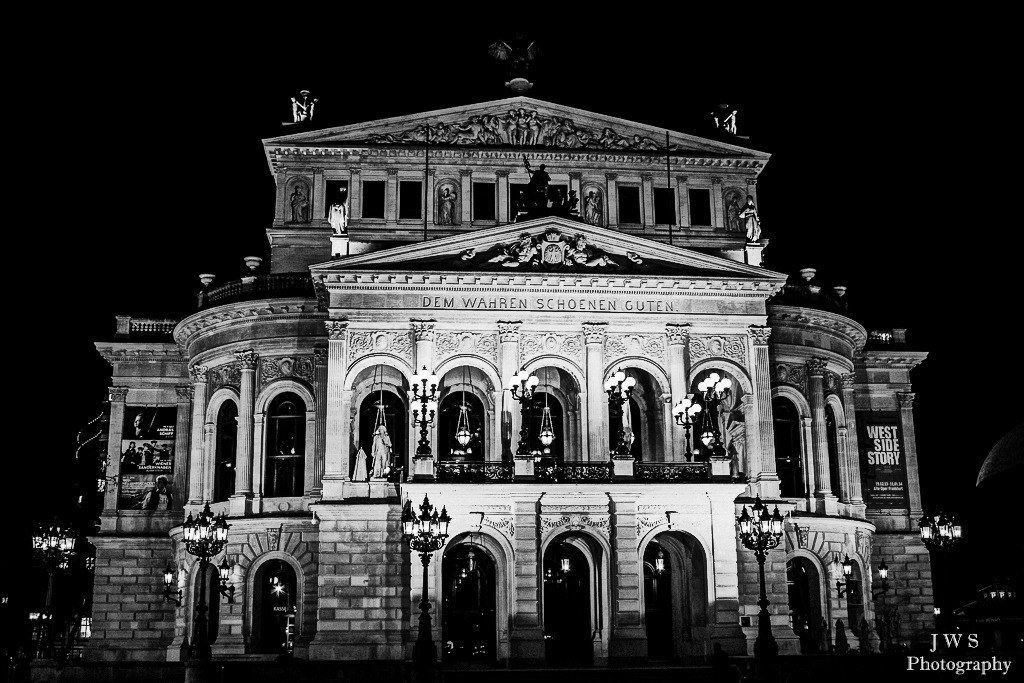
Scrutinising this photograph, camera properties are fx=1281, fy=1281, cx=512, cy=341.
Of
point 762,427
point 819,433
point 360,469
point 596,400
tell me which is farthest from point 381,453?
point 819,433

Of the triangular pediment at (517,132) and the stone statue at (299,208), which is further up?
the triangular pediment at (517,132)

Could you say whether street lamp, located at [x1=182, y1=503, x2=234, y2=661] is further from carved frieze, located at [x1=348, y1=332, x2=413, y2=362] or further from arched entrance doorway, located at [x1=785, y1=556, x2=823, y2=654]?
arched entrance doorway, located at [x1=785, y1=556, x2=823, y2=654]


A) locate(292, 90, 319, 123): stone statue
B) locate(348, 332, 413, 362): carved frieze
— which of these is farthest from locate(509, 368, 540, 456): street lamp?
locate(292, 90, 319, 123): stone statue

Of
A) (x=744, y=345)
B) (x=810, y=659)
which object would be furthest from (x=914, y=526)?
(x=810, y=659)

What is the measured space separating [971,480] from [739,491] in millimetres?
25329

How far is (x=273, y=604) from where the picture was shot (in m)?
49.5

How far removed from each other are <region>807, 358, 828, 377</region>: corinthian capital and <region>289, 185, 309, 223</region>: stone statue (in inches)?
880

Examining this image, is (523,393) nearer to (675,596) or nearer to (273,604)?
(675,596)

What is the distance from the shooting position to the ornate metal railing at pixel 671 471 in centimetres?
4453

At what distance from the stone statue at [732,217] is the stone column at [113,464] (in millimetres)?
25876

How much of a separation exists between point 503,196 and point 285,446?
47.4 feet

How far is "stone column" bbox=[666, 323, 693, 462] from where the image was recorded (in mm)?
45969

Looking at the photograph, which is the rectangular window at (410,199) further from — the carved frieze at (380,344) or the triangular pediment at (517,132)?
the carved frieze at (380,344)

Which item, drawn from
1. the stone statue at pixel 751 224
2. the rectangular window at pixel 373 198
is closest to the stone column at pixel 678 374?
the stone statue at pixel 751 224
